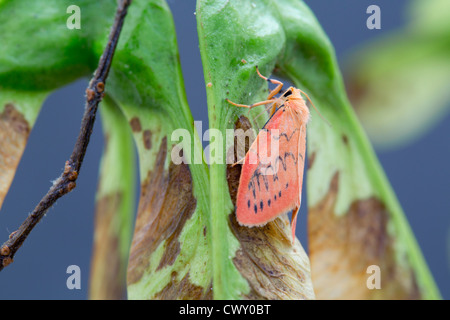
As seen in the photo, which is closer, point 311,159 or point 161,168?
point 161,168

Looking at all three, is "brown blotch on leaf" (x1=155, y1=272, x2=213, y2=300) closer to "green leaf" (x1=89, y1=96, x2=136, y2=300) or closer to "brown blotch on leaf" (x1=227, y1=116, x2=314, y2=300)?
"brown blotch on leaf" (x1=227, y1=116, x2=314, y2=300)

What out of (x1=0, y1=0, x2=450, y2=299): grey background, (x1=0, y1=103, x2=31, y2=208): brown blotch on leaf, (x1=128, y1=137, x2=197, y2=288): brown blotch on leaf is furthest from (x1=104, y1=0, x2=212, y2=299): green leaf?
(x1=0, y1=0, x2=450, y2=299): grey background

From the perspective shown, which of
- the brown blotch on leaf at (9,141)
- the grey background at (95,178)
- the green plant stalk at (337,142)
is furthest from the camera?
the grey background at (95,178)

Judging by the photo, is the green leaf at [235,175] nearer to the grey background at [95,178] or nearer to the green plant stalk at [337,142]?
the green plant stalk at [337,142]

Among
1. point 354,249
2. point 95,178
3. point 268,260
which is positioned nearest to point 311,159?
point 354,249

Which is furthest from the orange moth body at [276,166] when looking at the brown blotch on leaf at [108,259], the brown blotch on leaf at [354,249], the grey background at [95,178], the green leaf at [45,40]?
the grey background at [95,178]

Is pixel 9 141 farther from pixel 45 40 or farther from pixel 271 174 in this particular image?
pixel 271 174
